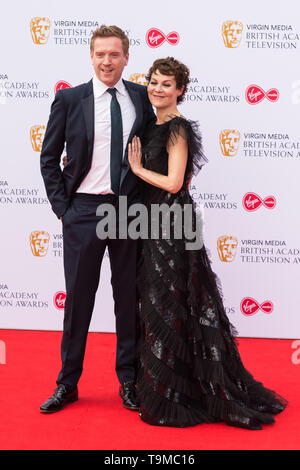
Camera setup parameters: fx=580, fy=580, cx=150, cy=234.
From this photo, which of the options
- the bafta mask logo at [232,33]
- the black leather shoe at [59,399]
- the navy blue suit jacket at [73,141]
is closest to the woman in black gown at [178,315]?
the navy blue suit jacket at [73,141]

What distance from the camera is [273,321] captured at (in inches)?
161

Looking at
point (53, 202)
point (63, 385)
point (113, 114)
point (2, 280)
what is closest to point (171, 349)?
point (63, 385)

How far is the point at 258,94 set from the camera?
3895 mm

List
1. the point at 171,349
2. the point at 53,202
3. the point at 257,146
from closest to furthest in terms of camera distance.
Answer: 1. the point at 171,349
2. the point at 53,202
3. the point at 257,146

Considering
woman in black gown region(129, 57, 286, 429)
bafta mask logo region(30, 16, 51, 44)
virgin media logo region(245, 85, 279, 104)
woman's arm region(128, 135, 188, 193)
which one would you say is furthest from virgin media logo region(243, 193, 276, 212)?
bafta mask logo region(30, 16, 51, 44)

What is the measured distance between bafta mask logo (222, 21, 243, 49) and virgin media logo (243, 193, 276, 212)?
1.01 meters

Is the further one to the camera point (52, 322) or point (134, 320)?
point (52, 322)

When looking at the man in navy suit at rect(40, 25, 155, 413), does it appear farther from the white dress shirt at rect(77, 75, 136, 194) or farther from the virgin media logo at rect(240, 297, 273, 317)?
the virgin media logo at rect(240, 297, 273, 317)

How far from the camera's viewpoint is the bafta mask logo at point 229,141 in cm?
393

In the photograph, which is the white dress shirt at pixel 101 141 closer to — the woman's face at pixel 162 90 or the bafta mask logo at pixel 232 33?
the woman's face at pixel 162 90

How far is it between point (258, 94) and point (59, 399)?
237cm

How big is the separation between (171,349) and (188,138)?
3.10ft

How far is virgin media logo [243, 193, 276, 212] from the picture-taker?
13.0 feet

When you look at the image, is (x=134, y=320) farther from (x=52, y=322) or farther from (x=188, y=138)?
(x=52, y=322)
